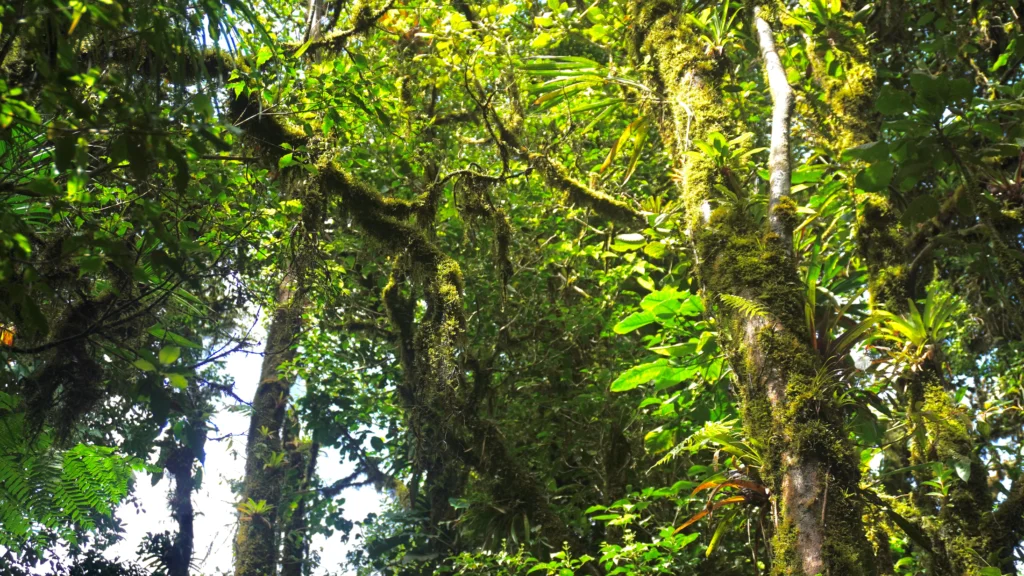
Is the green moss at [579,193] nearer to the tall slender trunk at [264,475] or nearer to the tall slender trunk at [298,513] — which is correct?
the tall slender trunk at [264,475]

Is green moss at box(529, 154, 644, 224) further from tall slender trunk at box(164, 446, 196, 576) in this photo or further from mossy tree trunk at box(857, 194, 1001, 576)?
tall slender trunk at box(164, 446, 196, 576)

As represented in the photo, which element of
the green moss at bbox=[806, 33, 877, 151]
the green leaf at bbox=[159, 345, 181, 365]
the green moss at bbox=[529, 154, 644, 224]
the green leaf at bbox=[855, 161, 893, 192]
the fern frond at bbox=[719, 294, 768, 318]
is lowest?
the green leaf at bbox=[159, 345, 181, 365]

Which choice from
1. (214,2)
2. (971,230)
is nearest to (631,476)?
(971,230)

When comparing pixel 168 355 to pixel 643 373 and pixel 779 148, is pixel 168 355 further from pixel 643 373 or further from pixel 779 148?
pixel 643 373

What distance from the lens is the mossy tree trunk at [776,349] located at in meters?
1.84

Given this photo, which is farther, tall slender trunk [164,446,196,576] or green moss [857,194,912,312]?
tall slender trunk [164,446,196,576]

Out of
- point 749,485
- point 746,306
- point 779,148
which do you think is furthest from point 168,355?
point 779,148

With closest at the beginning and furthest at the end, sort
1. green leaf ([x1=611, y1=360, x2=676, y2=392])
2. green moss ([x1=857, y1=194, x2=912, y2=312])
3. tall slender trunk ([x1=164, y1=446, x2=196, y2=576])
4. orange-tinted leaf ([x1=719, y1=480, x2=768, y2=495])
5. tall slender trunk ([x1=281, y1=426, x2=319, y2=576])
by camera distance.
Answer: orange-tinted leaf ([x1=719, y1=480, x2=768, y2=495]) < green moss ([x1=857, y1=194, x2=912, y2=312]) < green leaf ([x1=611, y1=360, x2=676, y2=392]) < tall slender trunk ([x1=281, y1=426, x2=319, y2=576]) < tall slender trunk ([x1=164, y1=446, x2=196, y2=576])

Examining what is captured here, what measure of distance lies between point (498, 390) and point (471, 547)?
1297 millimetres

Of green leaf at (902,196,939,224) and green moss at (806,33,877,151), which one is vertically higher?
green moss at (806,33,877,151)

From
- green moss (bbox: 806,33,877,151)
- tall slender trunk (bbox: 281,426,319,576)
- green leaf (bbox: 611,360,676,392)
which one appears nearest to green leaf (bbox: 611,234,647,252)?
green leaf (bbox: 611,360,676,392)

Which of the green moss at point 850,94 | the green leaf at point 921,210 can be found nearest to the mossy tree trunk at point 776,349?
the green leaf at point 921,210

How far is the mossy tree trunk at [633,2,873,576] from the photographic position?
6.03ft

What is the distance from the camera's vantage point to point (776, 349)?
209cm
